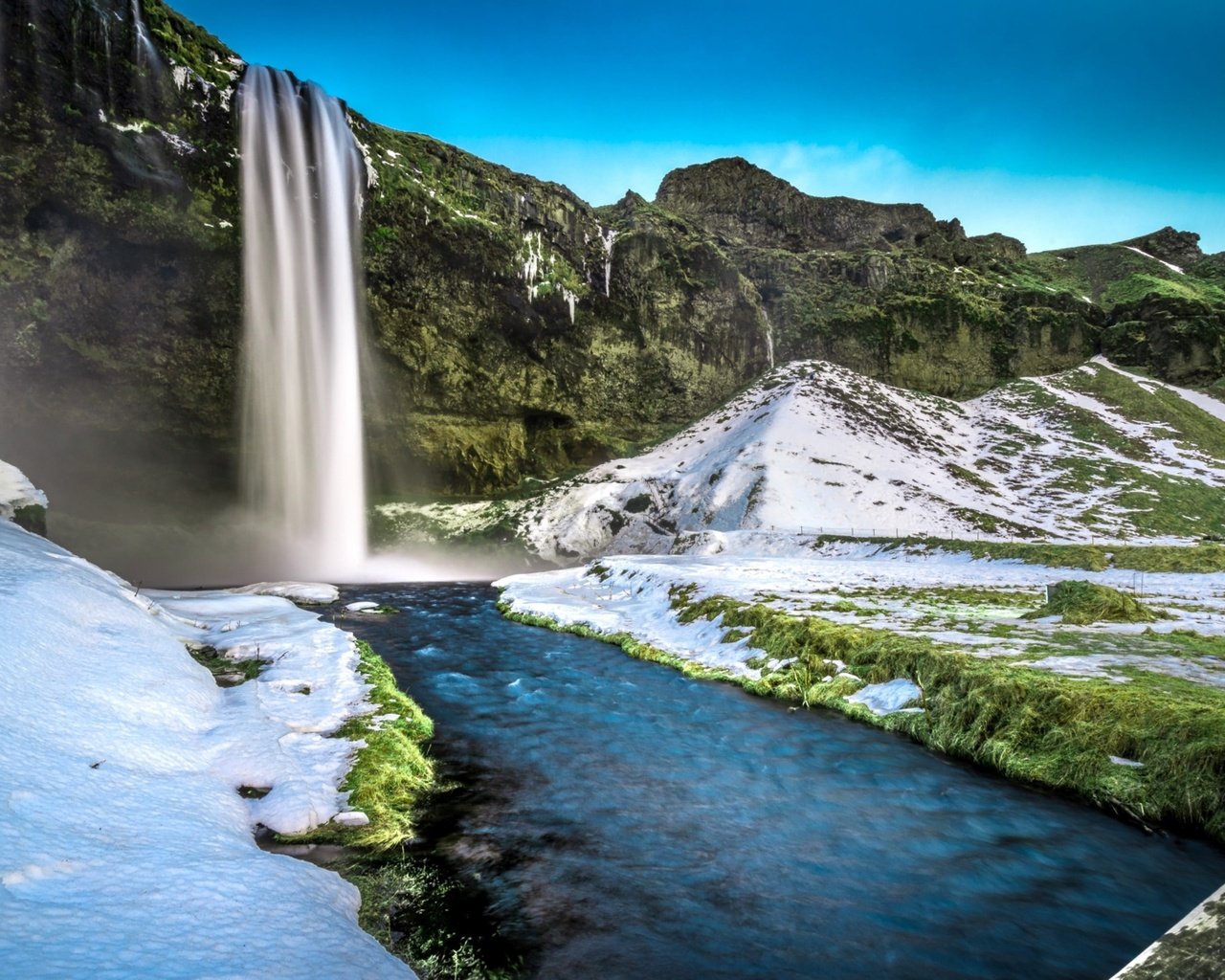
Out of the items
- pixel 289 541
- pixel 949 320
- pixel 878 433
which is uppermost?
pixel 949 320

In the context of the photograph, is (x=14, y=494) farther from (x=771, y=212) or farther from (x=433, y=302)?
(x=771, y=212)

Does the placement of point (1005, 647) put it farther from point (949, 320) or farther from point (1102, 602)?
point (949, 320)

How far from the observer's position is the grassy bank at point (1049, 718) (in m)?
7.70

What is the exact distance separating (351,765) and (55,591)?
5587 mm

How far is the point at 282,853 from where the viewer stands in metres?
6.16

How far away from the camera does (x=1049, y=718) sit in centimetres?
950

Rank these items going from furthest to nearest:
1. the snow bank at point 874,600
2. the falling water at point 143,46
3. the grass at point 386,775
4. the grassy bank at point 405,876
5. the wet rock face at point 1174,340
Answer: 1. the wet rock face at point 1174,340
2. the falling water at point 143,46
3. the snow bank at point 874,600
4. the grass at point 386,775
5. the grassy bank at point 405,876

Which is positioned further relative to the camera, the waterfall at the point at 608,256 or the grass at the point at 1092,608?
the waterfall at the point at 608,256

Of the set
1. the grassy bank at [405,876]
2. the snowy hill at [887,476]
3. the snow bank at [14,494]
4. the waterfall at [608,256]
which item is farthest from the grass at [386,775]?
the waterfall at [608,256]

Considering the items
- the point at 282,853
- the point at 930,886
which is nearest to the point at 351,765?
the point at 282,853

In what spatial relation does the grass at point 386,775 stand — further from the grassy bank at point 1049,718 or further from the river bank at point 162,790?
the grassy bank at point 1049,718

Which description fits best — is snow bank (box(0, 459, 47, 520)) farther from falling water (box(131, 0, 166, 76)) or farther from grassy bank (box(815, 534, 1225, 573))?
grassy bank (box(815, 534, 1225, 573))

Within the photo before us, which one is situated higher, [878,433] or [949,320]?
[949,320]

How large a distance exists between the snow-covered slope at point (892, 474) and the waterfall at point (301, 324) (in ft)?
62.3
